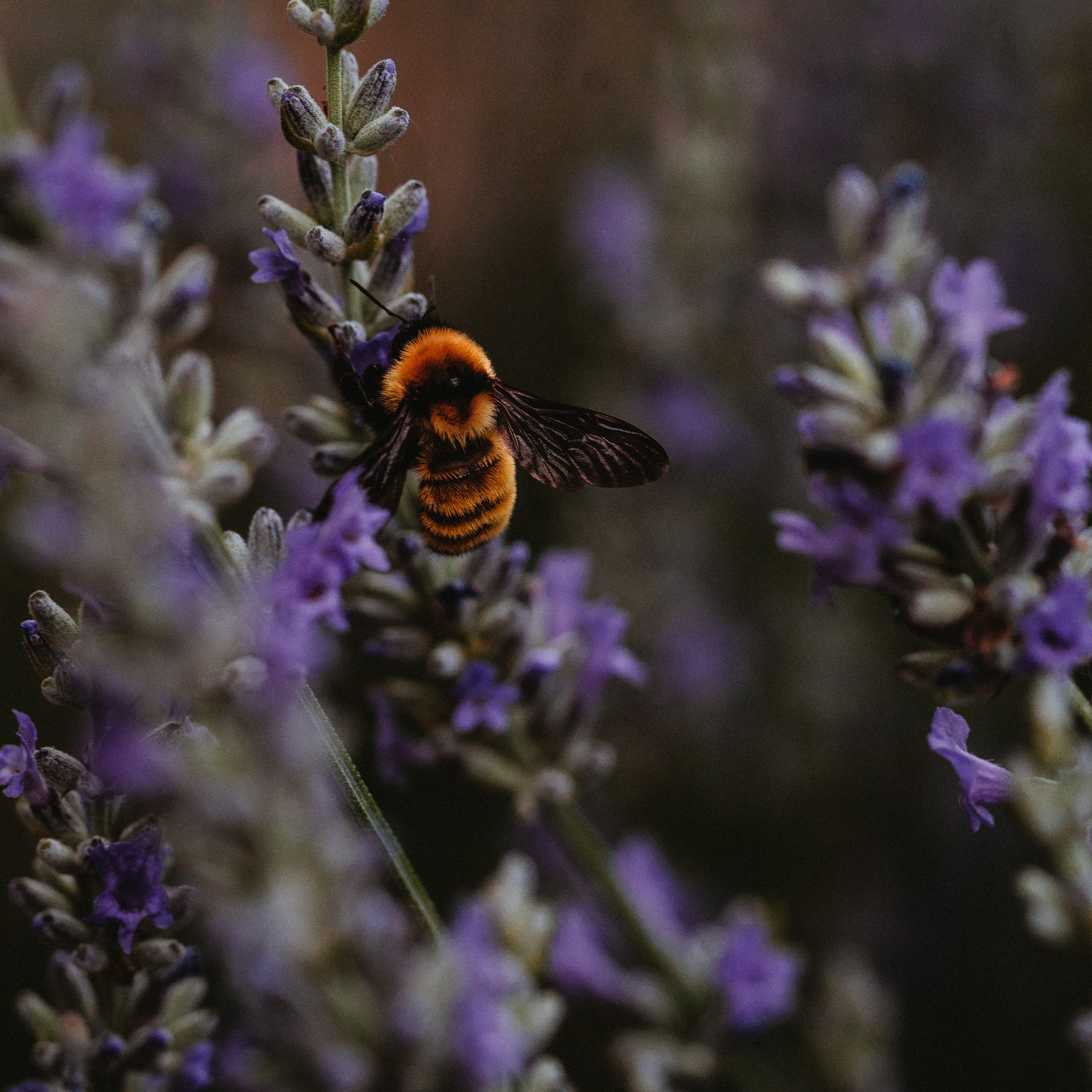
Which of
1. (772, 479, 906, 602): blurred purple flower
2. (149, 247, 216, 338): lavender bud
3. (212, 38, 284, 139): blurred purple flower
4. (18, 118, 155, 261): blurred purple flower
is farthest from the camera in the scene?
(212, 38, 284, 139): blurred purple flower

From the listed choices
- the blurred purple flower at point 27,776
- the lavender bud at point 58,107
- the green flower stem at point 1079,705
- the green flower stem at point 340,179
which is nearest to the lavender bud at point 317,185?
the green flower stem at point 340,179

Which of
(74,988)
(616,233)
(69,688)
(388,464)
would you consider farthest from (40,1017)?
(616,233)

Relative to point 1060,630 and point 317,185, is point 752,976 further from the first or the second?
point 317,185

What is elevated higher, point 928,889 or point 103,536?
point 103,536

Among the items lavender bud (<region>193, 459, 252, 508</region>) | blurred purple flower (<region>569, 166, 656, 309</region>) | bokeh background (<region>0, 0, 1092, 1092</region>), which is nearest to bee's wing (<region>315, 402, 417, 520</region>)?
lavender bud (<region>193, 459, 252, 508</region>)

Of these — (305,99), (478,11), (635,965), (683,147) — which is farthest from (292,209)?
(478,11)

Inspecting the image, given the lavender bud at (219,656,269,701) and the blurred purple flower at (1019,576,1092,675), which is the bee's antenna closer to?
the lavender bud at (219,656,269,701)

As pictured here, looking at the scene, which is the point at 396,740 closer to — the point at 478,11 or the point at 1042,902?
the point at 1042,902
